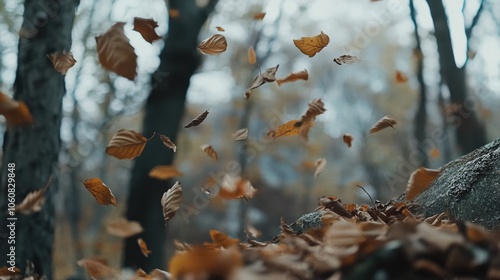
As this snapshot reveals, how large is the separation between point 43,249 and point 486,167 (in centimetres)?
220

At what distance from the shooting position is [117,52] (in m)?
1.64

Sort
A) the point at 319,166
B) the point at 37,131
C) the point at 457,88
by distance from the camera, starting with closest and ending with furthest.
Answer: the point at 319,166, the point at 37,131, the point at 457,88

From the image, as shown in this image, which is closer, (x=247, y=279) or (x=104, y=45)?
(x=247, y=279)

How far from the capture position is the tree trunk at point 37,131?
2.52 meters

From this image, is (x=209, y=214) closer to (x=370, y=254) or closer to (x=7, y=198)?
(x=7, y=198)

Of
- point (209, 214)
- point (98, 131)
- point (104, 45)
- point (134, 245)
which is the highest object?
point (104, 45)

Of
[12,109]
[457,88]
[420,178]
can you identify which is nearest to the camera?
[12,109]

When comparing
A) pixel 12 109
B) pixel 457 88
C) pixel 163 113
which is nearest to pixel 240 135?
pixel 12 109

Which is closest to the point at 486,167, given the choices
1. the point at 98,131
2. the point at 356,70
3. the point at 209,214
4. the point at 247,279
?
the point at 247,279

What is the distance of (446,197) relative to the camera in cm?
199

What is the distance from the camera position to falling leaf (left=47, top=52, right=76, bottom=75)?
232 centimetres

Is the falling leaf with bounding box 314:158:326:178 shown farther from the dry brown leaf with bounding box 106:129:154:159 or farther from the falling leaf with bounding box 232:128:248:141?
the dry brown leaf with bounding box 106:129:154:159

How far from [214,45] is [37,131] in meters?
1.13

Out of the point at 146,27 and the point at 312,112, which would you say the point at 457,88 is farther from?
the point at 146,27
